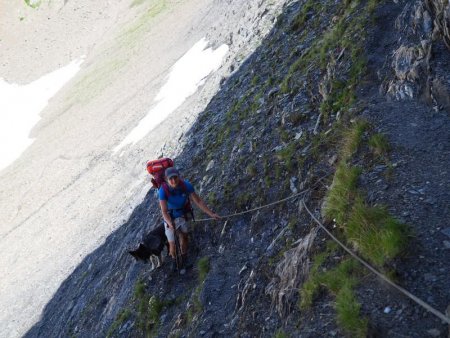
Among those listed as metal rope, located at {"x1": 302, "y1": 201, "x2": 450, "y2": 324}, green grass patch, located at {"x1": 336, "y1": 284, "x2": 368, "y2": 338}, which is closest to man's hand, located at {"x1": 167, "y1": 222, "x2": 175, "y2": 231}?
metal rope, located at {"x1": 302, "y1": 201, "x2": 450, "y2": 324}

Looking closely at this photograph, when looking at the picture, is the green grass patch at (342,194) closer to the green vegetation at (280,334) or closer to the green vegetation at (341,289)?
the green vegetation at (341,289)

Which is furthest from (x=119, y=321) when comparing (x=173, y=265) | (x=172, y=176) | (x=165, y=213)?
(x=172, y=176)

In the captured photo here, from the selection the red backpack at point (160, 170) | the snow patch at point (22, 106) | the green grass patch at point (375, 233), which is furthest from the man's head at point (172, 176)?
the snow patch at point (22, 106)

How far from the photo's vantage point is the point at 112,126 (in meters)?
41.6

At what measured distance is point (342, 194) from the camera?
8.40 metres

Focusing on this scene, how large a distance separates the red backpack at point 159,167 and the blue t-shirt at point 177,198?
0.67 m

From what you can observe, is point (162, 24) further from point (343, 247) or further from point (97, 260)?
point (343, 247)

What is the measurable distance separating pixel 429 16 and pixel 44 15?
85.4 meters

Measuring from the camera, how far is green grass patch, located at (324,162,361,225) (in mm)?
8109

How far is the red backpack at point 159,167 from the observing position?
11.5 metres

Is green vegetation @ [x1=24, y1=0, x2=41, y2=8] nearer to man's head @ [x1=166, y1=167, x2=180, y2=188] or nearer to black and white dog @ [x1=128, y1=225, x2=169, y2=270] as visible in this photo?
black and white dog @ [x1=128, y1=225, x2=169, y2=270]

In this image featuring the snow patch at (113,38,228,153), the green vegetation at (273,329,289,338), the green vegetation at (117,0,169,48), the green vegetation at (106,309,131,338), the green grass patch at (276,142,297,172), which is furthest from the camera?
the green vegetation at (117,0,169,48)

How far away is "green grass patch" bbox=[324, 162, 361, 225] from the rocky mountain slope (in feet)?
0.08

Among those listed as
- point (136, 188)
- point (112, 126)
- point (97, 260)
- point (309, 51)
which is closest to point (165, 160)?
point (309, 51)
